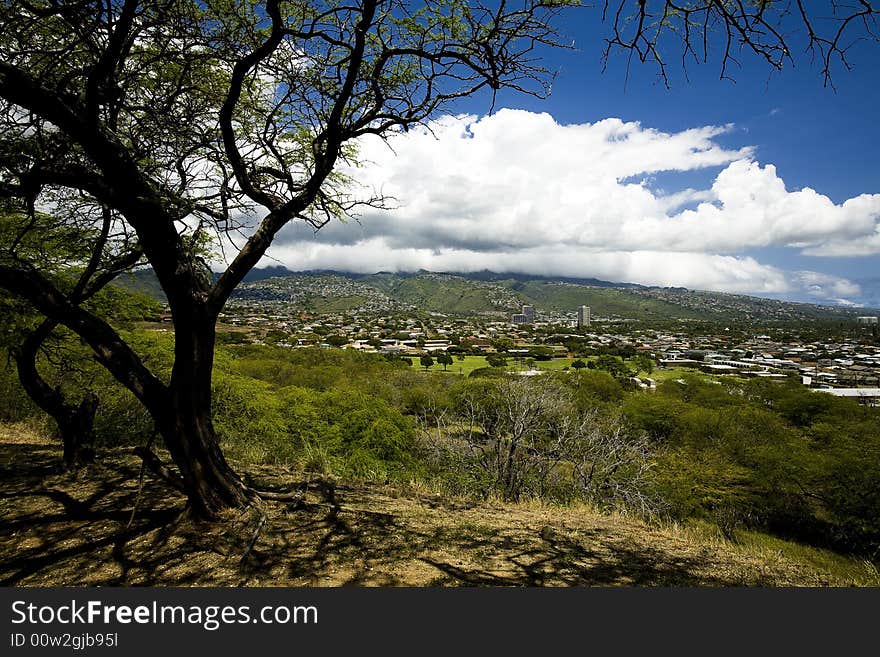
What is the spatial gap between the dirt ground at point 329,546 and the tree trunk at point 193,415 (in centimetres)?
33

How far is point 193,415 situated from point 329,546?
6.50ft

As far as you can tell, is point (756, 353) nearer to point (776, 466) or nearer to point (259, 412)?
point (776, 466)

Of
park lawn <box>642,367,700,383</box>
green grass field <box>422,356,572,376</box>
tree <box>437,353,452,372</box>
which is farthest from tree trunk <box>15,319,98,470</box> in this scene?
park lawn <box>642,367,700,383</box>

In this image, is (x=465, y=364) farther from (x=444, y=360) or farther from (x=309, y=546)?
(x=309, y=546)

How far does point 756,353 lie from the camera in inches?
3890

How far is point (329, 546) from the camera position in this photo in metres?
4.06

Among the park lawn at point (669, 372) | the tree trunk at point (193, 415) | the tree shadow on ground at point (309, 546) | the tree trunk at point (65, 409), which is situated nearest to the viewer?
the tree shadow on ground at point (309, 546)

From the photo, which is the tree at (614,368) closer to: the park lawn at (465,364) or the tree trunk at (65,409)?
the park lawn at (465,364)

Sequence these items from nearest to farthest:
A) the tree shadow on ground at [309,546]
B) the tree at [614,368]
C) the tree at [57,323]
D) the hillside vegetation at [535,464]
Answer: the tree shadow on ground at [309,546] → the hillside vegetation at [535,464] → the tree at [57,323] → the tree at [614,368]

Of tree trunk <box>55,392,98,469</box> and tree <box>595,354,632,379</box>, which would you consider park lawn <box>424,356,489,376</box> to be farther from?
tree trunk <box>55,392,98,469</box>

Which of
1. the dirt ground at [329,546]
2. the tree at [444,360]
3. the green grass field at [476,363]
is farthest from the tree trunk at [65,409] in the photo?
the tree at [444,360]

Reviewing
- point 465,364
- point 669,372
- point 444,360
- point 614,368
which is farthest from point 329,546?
point 669,372

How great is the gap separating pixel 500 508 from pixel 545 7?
6.26 m

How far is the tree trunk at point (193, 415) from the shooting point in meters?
4.20
